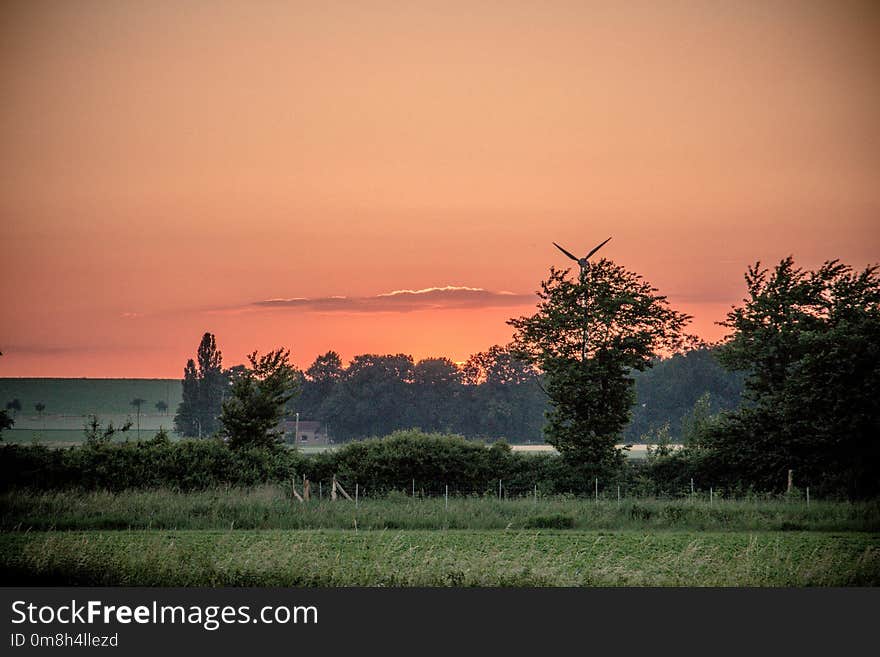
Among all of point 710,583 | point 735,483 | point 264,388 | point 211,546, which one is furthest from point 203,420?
point 710,583

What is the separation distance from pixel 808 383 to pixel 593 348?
10366 millimetres

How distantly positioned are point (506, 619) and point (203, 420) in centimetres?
12562

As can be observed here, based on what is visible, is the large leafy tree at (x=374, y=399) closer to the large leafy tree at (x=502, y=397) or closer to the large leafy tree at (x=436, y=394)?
the large leafy tree at (x=436, y=394)

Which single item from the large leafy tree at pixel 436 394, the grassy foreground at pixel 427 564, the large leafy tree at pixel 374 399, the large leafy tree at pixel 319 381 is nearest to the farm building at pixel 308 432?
the large leafy tree at pixel 319 381

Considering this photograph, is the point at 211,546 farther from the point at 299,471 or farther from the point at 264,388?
the point at 264,388

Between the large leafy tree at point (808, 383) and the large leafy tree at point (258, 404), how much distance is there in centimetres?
2150

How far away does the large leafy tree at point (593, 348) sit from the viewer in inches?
2013

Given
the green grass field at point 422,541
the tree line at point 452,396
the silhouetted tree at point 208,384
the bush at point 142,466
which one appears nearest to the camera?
the green grass field at point 422,541

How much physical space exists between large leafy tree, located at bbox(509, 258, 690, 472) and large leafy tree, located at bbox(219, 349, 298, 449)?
12.3m

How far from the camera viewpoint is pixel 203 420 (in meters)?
139

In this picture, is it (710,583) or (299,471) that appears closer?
(710,583)

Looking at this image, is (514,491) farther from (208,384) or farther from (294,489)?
(208,384)

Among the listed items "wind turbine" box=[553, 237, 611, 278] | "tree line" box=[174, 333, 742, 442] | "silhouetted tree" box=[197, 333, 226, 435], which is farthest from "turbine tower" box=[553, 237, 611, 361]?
"silhouetted tree" box=[197, 333, 226, 435]

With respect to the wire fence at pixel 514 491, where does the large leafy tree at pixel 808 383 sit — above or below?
above
